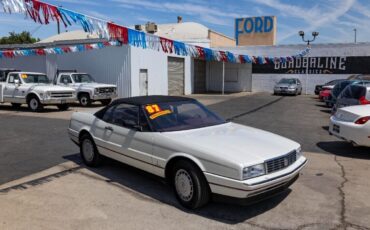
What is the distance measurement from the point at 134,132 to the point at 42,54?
2127 cm

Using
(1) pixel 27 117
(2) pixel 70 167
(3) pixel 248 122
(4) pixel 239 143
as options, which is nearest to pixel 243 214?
(4) pixel 239 143

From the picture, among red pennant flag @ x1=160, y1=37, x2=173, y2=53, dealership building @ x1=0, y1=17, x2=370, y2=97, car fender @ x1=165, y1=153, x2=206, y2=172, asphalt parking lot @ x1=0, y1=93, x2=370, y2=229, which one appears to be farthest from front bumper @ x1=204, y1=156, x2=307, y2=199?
dealership building @ x1=0, y1=17, x2=370, y2=97

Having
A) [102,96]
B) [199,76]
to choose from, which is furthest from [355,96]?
[199,76]

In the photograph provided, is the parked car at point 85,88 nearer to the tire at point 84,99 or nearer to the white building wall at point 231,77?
the tire at point 84,99

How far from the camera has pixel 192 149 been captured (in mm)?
4730

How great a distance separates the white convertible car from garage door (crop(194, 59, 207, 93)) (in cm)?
2677

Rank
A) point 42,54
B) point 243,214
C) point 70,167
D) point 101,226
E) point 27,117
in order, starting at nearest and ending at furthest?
1. point 101,226
2. point 243,214
3. point 70,167
4. point 27,117
5. point 42,54

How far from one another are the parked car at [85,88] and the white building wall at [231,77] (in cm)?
1764

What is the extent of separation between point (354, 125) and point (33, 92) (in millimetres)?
13618

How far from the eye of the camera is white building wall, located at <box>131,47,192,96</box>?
23.1 meters

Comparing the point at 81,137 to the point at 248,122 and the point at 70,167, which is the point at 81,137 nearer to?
the point at 70,167

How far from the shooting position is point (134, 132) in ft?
18.6

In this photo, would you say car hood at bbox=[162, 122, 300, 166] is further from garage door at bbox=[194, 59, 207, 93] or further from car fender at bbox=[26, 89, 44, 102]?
garage door at bbox=[194, 59, 207, 93]

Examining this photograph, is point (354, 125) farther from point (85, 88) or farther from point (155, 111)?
point (85, 88)
